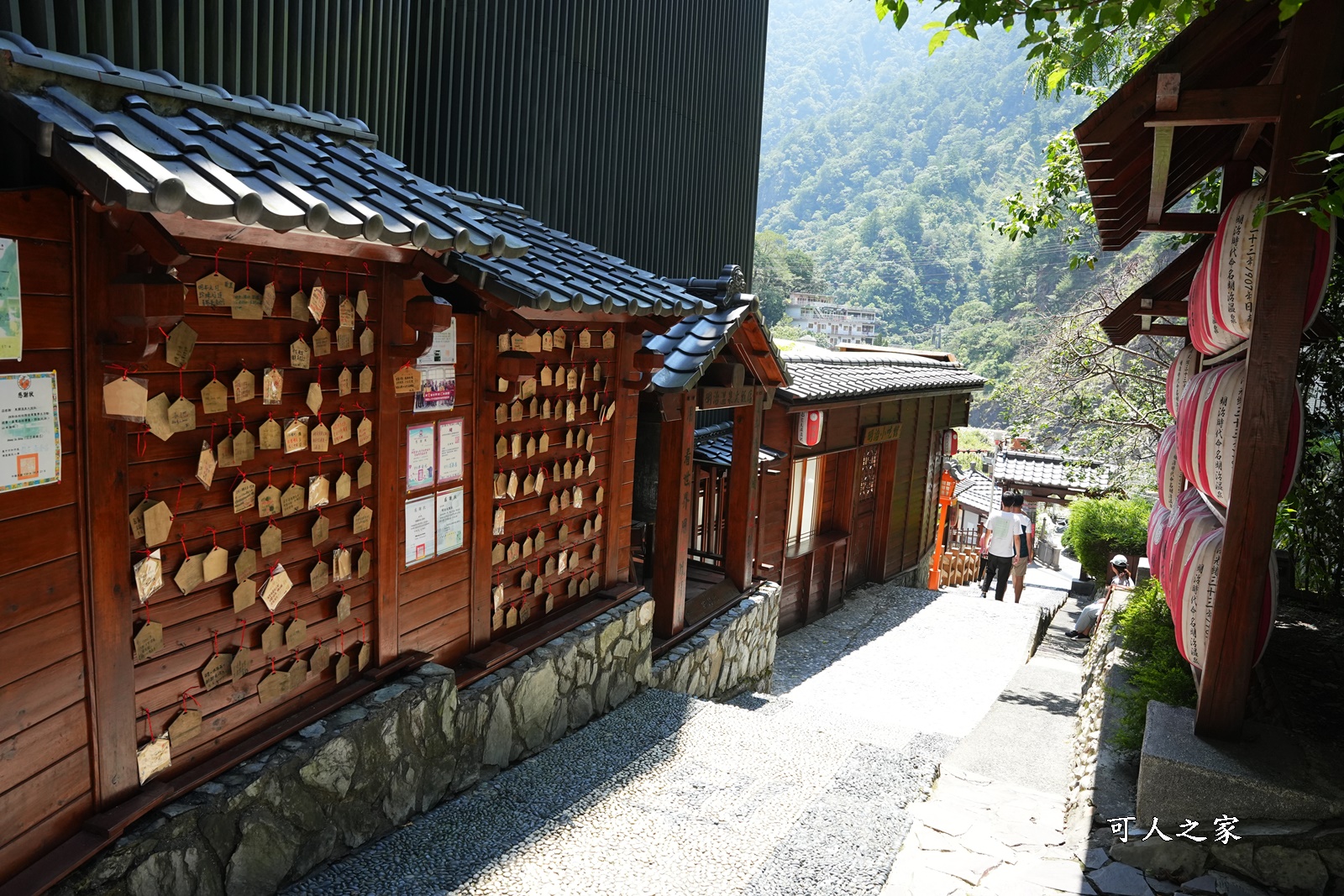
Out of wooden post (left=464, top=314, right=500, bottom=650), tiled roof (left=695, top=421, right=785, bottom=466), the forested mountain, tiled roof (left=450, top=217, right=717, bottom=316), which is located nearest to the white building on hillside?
the forested mountain

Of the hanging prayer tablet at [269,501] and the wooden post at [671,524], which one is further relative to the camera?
the wooden post at [671,524]

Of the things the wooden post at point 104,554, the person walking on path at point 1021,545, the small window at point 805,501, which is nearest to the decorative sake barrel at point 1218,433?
the wooden post at point 104,554

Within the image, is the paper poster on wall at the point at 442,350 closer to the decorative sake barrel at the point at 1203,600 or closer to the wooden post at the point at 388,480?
the wooden post at the point at 388,480

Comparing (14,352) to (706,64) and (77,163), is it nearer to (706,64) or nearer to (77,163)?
(77,163)

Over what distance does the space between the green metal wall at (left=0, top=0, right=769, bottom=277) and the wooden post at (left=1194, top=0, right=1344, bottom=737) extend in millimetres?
5306

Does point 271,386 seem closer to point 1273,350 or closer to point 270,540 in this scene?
point 270,540

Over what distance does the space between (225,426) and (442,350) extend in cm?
149

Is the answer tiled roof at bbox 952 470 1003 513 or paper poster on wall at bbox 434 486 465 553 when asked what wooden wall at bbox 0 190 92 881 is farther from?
tiled roof at bbox 952 470 1003 513

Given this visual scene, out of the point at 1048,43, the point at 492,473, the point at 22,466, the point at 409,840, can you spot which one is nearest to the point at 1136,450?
the point at 1048,43

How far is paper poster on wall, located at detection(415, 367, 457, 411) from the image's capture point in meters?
4.98

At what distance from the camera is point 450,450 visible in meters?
5.27

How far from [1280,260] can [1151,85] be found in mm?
1098

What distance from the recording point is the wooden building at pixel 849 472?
12.3 metres

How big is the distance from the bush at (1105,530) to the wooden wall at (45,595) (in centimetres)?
1729
